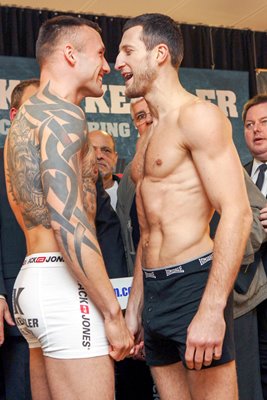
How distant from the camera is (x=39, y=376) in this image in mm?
1949

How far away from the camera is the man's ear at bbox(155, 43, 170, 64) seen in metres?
2.04

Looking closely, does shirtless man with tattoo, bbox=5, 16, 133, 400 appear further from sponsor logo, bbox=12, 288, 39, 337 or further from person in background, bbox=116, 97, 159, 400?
person in background, bbox=116, 97, 159, 400

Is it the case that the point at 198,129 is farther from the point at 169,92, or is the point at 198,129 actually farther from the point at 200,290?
the point at 200,290

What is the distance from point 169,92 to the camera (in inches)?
79.2

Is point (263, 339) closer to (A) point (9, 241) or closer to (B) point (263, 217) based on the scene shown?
(B) point (263, 217)

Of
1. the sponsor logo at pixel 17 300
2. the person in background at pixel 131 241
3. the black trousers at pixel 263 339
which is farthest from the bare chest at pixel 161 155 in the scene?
the black trousers at pixel 263 339

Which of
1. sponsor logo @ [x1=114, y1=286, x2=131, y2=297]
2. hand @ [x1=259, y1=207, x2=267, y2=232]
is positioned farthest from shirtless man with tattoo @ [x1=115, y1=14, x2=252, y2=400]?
hand @ [x1=259, y1=207, x2=267, y2=232]

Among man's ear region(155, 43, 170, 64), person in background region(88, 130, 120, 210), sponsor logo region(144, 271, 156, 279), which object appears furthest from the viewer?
person in background region(88, 130, 120, 210)

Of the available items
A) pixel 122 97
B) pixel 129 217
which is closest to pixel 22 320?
pixel 129 217

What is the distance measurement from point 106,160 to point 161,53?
1.69 m

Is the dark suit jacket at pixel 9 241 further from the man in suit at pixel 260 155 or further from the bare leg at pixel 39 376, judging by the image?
the man in suit at pixel 260 155

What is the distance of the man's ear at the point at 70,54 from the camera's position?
1935 millimetres

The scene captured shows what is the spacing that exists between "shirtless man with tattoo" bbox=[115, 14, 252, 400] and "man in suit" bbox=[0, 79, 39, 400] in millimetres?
704

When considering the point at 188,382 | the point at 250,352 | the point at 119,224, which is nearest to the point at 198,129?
the point at 188,382
